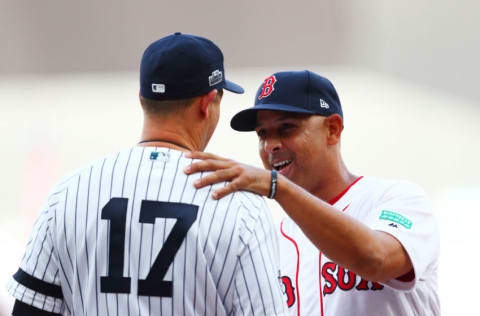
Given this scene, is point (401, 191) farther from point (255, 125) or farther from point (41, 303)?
point (41, 303)

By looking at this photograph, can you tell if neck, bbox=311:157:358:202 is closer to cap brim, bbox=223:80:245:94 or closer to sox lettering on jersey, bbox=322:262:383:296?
sox lettering on jersey, bbox=322:262:383:296

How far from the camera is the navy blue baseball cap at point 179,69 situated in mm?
1423

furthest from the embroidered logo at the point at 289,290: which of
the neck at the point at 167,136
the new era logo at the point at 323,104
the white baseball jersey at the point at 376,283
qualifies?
the neck at the point at 167,136

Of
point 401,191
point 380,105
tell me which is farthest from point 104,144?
point 401,191

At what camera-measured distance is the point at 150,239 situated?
1.29 metres

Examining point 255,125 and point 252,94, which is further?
point 252,94

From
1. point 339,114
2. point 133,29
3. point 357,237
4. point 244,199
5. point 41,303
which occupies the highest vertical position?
point 133,29

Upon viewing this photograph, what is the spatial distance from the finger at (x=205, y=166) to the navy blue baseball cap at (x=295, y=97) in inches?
33.4

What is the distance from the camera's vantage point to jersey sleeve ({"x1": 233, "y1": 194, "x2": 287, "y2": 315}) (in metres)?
1.30

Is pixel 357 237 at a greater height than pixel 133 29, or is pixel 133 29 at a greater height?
pixel 133 29

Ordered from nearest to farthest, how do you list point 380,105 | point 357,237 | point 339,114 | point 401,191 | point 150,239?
point 150,239, point 357,237, point 401,191, point 339,114, point 380,105

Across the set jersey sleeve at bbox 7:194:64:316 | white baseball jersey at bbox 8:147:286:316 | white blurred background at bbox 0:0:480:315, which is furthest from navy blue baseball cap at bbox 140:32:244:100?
white blurred background at bbox 0:0:480:315

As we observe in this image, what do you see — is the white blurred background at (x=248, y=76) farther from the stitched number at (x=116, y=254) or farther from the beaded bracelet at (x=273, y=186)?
the stitched number at (x=116, y=254)

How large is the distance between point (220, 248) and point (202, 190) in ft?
0.46
